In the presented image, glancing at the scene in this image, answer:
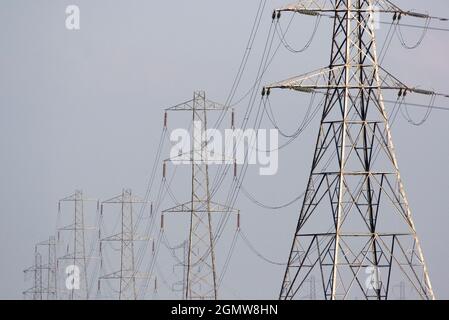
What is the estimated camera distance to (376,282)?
211ft

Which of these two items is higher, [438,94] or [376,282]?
[438,94]

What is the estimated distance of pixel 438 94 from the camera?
6712cm

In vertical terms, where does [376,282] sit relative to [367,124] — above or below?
below

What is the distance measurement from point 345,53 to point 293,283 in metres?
9.49

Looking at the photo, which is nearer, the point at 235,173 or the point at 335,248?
the point at 335,248
